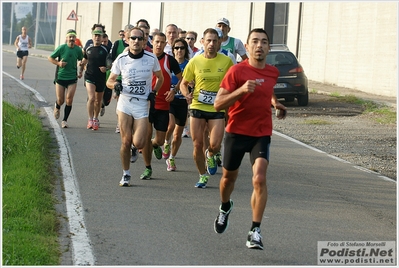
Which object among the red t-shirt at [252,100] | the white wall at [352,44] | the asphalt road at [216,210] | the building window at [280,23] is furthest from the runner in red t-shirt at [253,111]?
the building window at [280,23]

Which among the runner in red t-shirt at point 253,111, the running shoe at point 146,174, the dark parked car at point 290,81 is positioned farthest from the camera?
the dark parked car at point 290,81

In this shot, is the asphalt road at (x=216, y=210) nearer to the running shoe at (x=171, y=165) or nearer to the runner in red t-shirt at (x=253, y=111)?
the running shoe at (x=171, y=165)

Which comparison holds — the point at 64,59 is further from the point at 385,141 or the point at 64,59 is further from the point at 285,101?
the point at 285,101

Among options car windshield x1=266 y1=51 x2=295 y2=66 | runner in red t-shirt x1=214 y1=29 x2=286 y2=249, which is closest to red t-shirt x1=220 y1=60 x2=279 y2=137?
runner in red t-shirt x1=214 y1=29 x2=286 y2=249

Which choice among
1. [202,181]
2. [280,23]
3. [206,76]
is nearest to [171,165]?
[202,181]

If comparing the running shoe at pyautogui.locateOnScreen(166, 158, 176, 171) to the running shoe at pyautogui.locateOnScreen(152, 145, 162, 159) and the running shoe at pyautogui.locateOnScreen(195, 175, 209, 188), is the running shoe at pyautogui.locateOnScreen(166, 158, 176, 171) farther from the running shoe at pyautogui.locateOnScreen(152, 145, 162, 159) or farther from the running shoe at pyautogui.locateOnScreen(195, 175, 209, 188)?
the running shoe at pyautogui.locateOnScreen(195, 175, 209, 188)

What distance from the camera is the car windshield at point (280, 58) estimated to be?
2342 centimetres

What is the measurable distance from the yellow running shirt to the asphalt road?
3.69 ft

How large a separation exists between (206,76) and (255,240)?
3577 millimetres

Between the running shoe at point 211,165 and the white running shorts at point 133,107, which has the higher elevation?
the white running shorts at point 133,107

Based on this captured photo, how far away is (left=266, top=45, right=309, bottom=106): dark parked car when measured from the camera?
22828mm

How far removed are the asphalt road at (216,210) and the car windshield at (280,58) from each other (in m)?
9.09

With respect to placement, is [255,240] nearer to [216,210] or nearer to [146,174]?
[216,210]

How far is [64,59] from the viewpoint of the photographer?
16.4m
